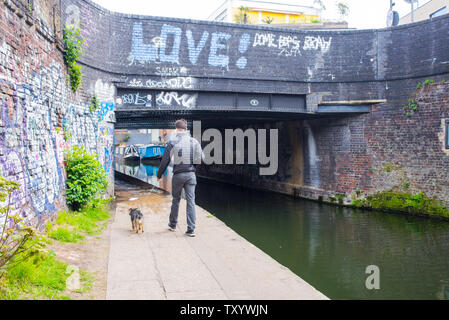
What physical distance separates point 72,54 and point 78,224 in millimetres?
4049

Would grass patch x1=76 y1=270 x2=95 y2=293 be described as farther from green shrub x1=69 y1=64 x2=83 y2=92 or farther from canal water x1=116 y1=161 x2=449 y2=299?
green shrub x1=69 y1=64 x2=83 y2=92

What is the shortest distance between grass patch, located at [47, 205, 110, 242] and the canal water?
405 cm

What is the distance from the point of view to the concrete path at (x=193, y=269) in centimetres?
397

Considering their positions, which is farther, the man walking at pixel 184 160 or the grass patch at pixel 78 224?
the man walking at pixel 184 160

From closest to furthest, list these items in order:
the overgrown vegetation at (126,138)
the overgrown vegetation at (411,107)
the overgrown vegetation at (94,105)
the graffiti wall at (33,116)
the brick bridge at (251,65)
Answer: the graffiti wall at (33,116) → the overgrown vegetation at (94,105) → the brick bridge at (251,65) → the overgrown vegetation at (411,107) → the overgrown vegetation at (126,138)

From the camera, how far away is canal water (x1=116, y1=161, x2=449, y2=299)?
7207 millimetres

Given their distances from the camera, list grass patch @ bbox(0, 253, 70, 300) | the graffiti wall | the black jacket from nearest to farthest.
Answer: grass patch @ bbox(0, 253, 70, 300) → the graffiti wall → the black jacket

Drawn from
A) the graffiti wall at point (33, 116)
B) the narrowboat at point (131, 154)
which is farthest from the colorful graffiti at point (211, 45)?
the narrowboat at point (131, 154)

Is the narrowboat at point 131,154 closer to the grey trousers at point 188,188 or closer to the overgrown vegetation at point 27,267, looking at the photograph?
the grey trousers at point 188,188

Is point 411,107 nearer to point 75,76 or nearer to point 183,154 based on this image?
point 183,154

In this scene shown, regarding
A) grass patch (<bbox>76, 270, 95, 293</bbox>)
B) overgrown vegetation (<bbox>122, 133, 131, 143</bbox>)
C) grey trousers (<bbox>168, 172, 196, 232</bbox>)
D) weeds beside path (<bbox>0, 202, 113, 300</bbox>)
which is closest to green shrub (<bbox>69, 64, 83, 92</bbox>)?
weeds beside path (<bbox>0, 202, 113, 300</bbox>)

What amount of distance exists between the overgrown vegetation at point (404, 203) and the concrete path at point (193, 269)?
8326mm

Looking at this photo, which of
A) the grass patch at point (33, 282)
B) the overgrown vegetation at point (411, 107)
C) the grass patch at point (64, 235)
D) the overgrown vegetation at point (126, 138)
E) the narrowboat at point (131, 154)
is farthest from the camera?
the overgrown vegetation at point (126, 138)
